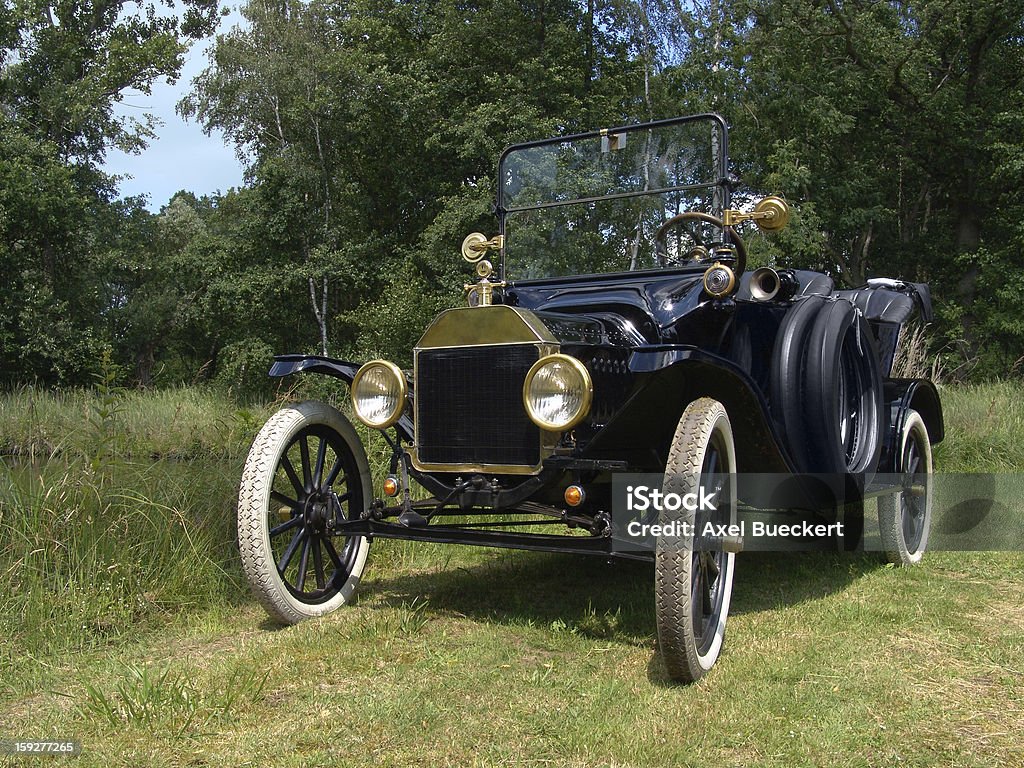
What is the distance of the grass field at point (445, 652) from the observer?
2637mm

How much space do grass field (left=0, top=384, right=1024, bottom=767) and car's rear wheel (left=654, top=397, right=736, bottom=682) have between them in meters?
0.13

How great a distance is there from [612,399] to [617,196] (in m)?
1.49

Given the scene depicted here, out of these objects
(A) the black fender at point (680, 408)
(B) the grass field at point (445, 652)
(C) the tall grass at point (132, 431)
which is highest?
(A) the black fender at point (680, 408)

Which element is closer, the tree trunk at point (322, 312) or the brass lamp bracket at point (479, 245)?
the brass lamp bracket at point (479, 245)

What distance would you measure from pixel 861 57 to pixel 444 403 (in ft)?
61.6

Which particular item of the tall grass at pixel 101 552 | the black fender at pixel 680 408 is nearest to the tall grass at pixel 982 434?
the black fender at pixel 680 408

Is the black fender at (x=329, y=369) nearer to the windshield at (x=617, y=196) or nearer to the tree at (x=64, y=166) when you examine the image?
the windshield at (x=617, y=196)

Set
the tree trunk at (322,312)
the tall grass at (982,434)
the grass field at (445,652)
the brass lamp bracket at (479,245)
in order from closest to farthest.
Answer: the grass field at (445,652) < the brass lamp bracket at (479,245) < the tall grass at (982,434) < the tree trunk at (322,312)

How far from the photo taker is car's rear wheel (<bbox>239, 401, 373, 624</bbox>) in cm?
366

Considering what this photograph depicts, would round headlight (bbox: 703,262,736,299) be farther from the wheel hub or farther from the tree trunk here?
the tree trunk

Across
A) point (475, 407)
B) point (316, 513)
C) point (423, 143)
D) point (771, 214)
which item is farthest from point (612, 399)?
point (423, 143)

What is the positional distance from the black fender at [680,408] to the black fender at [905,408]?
1.21 meters

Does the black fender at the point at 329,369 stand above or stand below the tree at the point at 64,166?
below

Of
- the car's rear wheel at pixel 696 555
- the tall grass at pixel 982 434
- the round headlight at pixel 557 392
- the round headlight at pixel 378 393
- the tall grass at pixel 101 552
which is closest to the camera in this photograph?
the car's rear wheel at pixel 696 555
